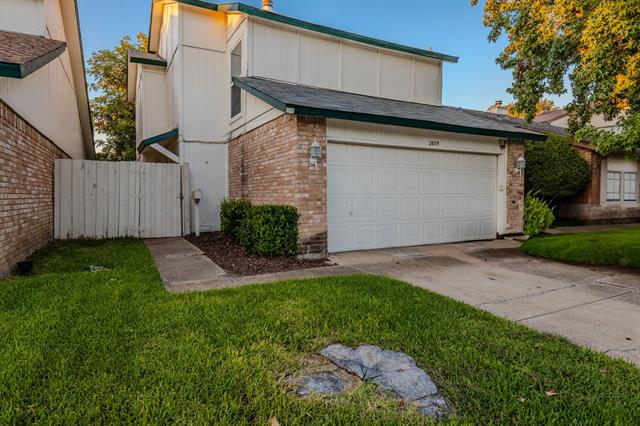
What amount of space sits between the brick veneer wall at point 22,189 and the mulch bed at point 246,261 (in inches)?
116

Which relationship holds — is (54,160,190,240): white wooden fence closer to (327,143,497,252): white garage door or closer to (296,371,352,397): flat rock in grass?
(327,143,497,252): white garage door

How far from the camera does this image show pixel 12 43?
556 centimetres

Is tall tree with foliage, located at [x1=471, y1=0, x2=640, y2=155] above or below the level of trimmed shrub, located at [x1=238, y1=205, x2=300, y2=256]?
above

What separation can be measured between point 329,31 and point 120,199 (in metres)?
7.27

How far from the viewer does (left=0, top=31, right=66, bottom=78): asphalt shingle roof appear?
4.34 m

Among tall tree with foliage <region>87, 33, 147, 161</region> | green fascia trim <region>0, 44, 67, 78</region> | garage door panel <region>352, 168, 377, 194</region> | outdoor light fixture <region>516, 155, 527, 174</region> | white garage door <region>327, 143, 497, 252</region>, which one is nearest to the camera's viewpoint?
green fascia trim <region>0, 44, 67, 78</region>

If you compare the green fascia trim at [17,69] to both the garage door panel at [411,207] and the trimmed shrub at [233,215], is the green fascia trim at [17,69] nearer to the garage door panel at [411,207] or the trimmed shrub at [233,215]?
the trimmed shrub at [233,215]

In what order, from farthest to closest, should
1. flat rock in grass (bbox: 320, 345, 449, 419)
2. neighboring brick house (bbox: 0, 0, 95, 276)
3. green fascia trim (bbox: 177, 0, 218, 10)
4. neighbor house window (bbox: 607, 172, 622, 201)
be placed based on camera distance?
neighbor house window (bbox: 607, 172, 622, 201) < green fascia trim (bbox: 177, 0, 218, 10) < neighboring brick house (bbox: 0, 0, 95, 276) < flat rock in grass (bbox: 320, 345, 449, 419)

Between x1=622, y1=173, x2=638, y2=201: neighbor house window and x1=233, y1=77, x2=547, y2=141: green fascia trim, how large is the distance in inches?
329

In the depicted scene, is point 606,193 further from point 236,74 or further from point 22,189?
point 22,189

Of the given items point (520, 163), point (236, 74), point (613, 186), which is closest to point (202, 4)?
point (236, 74)

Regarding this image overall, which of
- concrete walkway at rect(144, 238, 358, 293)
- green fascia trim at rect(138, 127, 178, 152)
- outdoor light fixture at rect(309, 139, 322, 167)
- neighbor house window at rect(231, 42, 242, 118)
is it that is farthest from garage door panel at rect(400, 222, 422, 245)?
green fascia trim at rect(138, 127, 178, 152)

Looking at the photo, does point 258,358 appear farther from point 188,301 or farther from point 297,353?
point 188,301

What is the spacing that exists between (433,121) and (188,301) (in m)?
6.54
